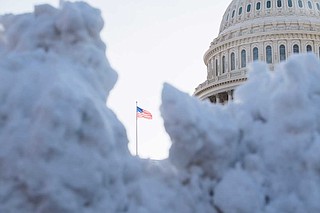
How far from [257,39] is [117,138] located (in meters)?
52.7

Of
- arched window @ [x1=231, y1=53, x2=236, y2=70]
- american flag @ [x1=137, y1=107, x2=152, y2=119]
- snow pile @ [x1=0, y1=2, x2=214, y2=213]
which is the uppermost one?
arched window @ [x1=231, y1=53, x2=236, y2=70]

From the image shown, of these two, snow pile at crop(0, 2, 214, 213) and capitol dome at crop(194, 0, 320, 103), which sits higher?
capitol dome at crop(194, 0, 320, 103)

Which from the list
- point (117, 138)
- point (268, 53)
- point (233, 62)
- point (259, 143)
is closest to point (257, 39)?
point (268, 53)

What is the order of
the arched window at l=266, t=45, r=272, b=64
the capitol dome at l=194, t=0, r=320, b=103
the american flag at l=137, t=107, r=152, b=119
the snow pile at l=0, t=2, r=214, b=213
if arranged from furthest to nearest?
the arched window at l=266, t=45, r=272, b=64, the capitol dome at l=194, t=0, r=320, b=103, the american flag at l=137, t=107, r=152, b=119, the snow pile at l=0, t=2, r=214, b=213

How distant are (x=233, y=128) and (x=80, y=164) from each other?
255 cm

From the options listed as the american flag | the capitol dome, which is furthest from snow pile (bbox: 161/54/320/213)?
the capitol dome

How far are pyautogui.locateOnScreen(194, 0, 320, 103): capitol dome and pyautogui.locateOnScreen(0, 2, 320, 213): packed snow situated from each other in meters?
47.7

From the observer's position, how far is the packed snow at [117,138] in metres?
8.73

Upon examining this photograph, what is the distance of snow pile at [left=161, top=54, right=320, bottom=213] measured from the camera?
385 inches

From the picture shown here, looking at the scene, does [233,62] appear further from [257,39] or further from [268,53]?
[268,53]

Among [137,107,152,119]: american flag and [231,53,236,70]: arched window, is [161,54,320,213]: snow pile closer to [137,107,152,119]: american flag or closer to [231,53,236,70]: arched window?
[137,107,152,119]: american flag

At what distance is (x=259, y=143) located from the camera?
10.3 meters

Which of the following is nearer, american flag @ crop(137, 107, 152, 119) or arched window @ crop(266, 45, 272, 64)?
american flag @ crop(137, 107, 152, 119)

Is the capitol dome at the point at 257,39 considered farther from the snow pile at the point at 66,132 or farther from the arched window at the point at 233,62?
the snow pile at the point at 66,132
